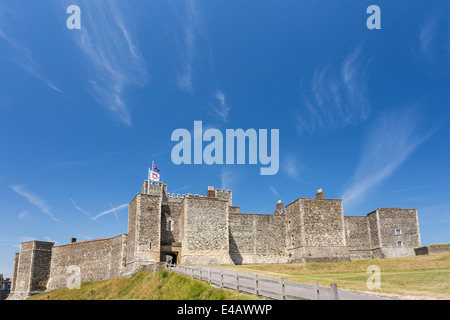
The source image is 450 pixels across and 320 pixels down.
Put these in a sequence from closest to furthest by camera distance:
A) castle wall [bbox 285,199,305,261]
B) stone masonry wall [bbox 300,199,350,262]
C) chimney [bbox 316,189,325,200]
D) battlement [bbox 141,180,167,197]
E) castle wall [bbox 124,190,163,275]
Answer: castle wall [bbox 124,190,163,275] < stone masonry wall [bbox 300,199,350,262] < castle wall [bbox 285,199,305,261] < chimney [bbox 316,189,325,200] < battlement [bbox 141,180,167,197]

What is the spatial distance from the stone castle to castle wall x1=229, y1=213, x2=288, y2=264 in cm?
11

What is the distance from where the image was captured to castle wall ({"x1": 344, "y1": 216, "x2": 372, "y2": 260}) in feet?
148

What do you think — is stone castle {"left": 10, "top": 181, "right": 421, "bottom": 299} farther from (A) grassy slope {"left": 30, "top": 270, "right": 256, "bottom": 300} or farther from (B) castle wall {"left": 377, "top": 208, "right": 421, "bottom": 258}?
(A) grassy slope {"left": 30, "top": 270, "right": 256, "bottom": 300}

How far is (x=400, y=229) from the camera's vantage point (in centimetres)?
4538

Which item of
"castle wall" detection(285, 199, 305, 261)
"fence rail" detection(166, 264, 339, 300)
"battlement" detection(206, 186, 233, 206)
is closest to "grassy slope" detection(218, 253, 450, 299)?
"fence rail" detection(166, 264, 339, 300)

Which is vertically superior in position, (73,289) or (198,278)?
(198,278)

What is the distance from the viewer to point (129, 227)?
39.7 m

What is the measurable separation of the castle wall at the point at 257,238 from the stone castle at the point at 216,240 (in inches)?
4.4

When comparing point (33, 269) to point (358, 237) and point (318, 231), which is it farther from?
point (358, 237)

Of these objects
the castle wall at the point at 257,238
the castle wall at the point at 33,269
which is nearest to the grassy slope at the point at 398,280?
the castle wall at the point at 257,238

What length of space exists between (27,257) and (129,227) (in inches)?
862

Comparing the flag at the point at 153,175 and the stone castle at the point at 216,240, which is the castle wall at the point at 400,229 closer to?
the stone castle at the point at 216,240
